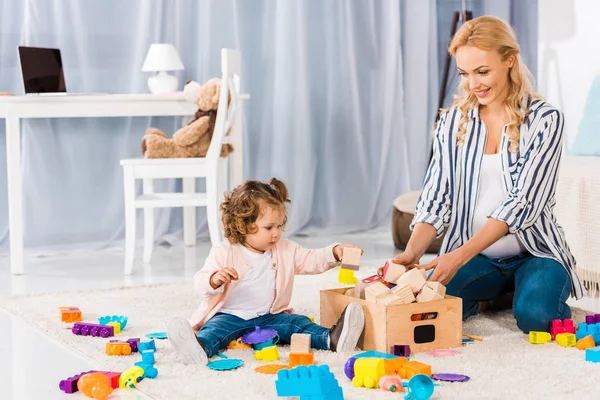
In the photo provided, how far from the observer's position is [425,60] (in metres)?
5.10

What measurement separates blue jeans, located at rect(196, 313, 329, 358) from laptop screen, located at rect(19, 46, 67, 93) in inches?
73.0

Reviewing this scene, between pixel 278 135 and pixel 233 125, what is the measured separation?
25.1 inches

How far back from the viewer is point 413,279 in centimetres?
237

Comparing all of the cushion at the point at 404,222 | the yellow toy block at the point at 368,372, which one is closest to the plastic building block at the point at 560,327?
the yellow toy block at the point at 368,372

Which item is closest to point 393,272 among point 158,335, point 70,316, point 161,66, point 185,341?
point 185,341

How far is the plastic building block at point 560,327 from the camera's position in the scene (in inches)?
97.9

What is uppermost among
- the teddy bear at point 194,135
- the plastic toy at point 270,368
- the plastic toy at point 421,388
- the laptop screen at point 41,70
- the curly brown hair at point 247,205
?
the laptop screen at point 41,70

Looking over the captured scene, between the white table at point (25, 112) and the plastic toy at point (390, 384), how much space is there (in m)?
2.14

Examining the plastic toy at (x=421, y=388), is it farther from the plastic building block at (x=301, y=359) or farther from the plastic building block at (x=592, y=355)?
the plastic building block at (x=592, y=355)

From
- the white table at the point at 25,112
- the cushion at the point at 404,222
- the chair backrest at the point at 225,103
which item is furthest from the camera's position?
the cushion at the point at 404,222

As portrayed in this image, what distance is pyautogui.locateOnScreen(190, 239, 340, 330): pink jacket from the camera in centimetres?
247

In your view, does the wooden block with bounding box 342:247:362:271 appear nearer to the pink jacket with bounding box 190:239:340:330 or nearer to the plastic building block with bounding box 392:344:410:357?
the pink jacket with bounding box 190:239:340:330

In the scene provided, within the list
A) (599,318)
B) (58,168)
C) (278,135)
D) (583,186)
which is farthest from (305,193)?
(599,318)

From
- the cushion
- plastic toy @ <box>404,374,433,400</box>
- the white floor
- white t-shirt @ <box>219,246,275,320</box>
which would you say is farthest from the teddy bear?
plastic toy @ <box>404,374,433,400</box>
